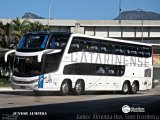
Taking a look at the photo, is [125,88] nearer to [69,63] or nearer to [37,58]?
[69,63]

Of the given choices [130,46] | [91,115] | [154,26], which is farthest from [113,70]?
[154,26]

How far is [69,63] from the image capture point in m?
27.3

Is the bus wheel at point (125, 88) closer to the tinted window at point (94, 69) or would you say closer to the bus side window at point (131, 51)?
the tinted window at point (94, 69)

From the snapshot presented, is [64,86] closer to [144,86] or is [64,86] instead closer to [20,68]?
[20,68]

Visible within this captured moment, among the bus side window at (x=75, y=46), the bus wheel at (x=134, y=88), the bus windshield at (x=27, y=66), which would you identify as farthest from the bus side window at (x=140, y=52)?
the bus windshield at (x=27, y=66)

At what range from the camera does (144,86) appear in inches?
1405

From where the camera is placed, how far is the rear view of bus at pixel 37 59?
26.2 meters

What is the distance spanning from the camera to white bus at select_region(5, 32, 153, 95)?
26344mm

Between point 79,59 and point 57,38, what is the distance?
6.83ft

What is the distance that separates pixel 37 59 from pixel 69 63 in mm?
2288

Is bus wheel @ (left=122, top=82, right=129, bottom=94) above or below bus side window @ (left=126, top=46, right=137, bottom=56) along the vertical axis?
below

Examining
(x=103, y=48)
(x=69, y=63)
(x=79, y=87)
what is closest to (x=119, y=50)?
(x=103, y=48)

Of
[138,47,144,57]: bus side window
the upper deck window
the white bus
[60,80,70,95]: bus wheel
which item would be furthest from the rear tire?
the upper deck window

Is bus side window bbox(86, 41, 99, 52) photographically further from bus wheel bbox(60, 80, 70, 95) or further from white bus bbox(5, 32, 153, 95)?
bus wheel bbox(60, 80, 70, 95)
